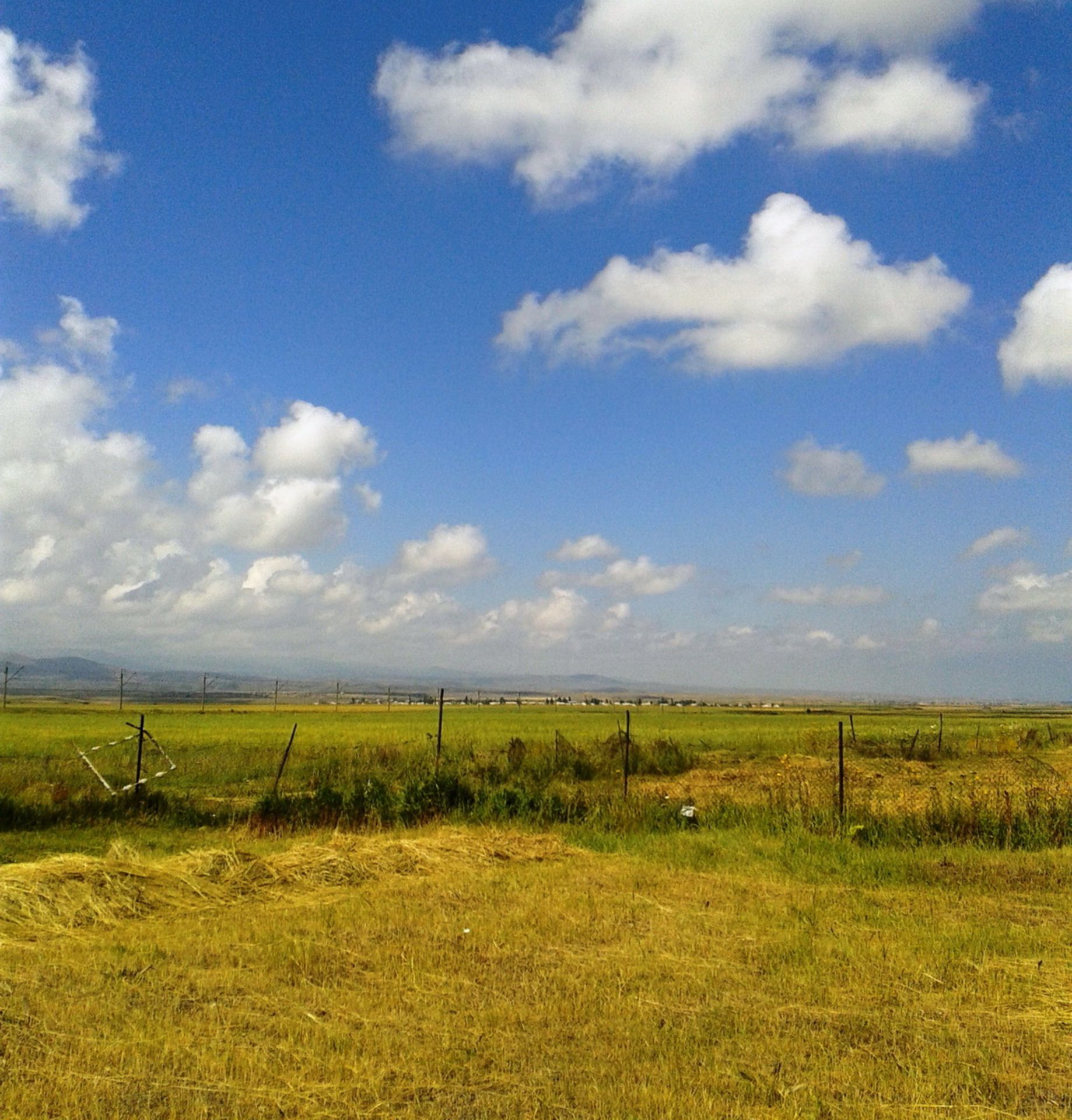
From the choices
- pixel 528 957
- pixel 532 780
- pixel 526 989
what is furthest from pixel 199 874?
pixel 532 780

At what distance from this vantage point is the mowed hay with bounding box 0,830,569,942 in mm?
10797

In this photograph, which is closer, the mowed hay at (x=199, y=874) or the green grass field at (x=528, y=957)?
the green grass field at (x=528, y=957)

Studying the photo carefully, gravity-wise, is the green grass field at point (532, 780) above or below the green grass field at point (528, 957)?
below

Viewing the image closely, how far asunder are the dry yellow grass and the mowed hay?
5 centimetres

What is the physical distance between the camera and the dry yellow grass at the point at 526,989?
6.28m

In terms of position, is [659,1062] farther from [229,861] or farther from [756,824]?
[756,824]

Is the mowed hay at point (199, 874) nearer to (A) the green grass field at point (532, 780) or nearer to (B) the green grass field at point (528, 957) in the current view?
(B) the green grass field at point (528, 957)

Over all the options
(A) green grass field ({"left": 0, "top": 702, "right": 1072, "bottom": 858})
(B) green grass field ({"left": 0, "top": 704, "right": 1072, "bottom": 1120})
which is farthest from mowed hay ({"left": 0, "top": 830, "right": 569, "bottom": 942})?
(A) green grass field ({"left": 0, "top": 702, "right": 1072, "bottom": 858})

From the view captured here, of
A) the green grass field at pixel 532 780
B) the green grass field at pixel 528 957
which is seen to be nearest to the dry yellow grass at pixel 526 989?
the green grass field at pixel 528 957

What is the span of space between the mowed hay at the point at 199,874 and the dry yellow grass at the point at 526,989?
5cm

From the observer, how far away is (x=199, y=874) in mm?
12648

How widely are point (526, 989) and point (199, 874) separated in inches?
241

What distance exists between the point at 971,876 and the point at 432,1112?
10.4 meters

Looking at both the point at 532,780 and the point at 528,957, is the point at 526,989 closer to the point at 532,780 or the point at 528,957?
the point at 528,957
